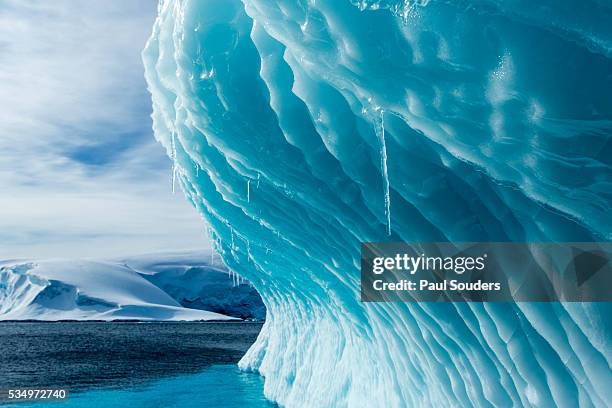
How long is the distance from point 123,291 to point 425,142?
114720 mm

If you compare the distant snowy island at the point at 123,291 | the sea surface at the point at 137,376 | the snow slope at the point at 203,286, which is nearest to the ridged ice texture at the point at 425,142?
the sea surface at the point at 137,376

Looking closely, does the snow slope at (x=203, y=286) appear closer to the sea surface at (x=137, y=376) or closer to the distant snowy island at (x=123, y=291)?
the distant snowy island at (x=123, y=291)

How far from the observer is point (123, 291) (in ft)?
374

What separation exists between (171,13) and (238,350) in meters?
38.1

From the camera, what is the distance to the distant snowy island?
4156 inches

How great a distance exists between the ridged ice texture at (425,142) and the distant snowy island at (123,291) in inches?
3581

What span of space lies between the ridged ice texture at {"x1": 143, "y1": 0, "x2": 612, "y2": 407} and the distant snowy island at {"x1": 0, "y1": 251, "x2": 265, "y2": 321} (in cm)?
9095

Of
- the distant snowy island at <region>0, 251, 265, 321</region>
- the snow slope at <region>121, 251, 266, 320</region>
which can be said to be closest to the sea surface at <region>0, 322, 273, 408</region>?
the distant snowy island at <region>0, 251, 265, 321</region>

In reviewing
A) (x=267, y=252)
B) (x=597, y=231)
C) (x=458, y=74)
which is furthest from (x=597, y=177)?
(x=267, y=252)

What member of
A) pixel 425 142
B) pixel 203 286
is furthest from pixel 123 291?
pixel 425 142

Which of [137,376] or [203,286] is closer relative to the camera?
[137,376]

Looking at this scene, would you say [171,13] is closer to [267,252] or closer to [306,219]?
[306,219]

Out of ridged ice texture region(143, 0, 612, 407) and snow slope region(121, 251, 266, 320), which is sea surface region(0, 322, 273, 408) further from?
snow slope region(121, 251, 266, 320)

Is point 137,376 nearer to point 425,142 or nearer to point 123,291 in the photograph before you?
point 425,142
